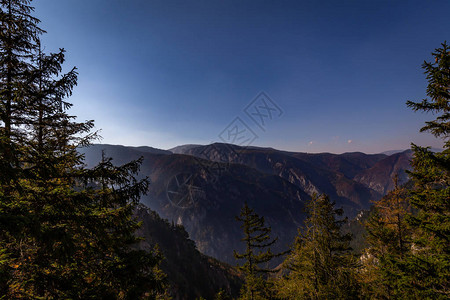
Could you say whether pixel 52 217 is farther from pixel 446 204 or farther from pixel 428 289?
pixel 446 204

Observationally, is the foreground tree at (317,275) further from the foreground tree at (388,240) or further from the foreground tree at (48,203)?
the foreground tree at (48,203)

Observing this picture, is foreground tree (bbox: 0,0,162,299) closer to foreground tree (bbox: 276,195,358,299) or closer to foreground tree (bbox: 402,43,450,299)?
foreground tree (bbox: 276,195,358,299)

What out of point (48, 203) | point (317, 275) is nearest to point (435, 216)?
point (317, 275)

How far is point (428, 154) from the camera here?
6.60 meters

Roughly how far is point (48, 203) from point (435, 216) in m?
12.1

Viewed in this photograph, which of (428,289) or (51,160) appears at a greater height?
(51,160)

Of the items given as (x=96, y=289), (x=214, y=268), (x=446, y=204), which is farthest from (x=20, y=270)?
(x=214, y=268)

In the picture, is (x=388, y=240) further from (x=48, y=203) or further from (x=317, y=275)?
(x=48, y=203)

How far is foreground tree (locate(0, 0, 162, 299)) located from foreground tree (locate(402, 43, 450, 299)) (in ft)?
29.9

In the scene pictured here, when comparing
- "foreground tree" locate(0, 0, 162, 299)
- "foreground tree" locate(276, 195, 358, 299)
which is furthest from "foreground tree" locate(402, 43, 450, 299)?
"foreground tree" locate(0, 0, 162, 299)

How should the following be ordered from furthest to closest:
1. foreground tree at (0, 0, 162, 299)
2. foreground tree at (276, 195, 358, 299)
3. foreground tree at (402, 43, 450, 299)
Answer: foreground tree at (276, 195, 358, 299)
foreground tree at (402, 43, 450, 299)
foreground tree at (0, 0, 162, 299)

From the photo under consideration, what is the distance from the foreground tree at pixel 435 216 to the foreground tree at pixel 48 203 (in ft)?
29.9

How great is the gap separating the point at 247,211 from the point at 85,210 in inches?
529

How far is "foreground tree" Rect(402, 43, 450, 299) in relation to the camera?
6.30 metres
